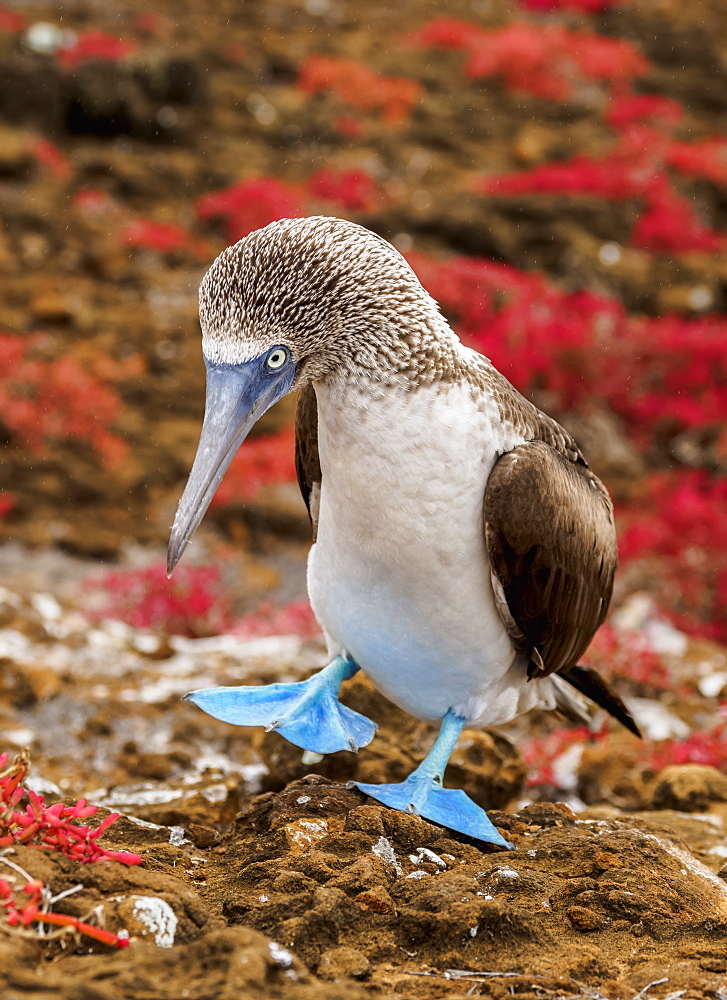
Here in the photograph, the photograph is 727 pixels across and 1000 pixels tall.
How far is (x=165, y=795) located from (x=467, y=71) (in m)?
12.9

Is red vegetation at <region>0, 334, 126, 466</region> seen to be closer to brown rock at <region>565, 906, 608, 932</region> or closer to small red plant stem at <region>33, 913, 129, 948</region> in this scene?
brown rock at <region>565, 906, 608, 932</region>

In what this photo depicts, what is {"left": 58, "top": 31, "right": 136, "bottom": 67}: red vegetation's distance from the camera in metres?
12.1

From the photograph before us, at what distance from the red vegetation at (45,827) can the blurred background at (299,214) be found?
228 centimetres

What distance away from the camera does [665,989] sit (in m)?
2.40

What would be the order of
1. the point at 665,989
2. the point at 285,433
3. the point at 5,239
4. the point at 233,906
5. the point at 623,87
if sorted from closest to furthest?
the point at 665,989 → the point at 233,906 → the point at 285,433 → the point at 5,239 → the point at 623,87

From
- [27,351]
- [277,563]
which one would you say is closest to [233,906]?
[277,563]

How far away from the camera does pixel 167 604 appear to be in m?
6.59

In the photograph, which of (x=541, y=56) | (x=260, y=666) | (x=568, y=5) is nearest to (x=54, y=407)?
(x=260, y=666)

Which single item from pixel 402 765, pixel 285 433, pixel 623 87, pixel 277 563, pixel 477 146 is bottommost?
pixel 277 563

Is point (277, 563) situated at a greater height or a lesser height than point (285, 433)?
lesser

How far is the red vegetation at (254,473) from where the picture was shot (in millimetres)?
7723

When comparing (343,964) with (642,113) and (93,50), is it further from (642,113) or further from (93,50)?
(642,113)

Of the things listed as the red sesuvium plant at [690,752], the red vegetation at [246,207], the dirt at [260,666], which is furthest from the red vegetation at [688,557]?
the red vegetation at [246,207]

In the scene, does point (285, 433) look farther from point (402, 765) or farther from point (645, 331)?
point (402, 765)
